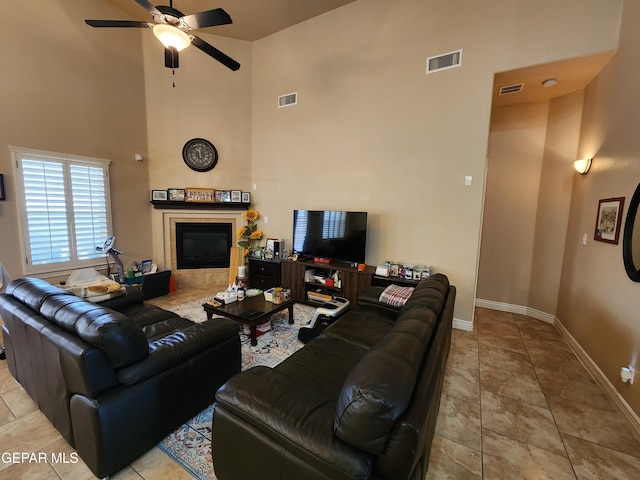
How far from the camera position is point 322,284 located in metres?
4.19

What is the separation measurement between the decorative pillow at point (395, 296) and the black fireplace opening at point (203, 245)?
3.46 meters

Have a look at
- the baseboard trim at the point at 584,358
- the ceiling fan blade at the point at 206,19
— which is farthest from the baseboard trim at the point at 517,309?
the ceiling fan blade at the point at 206,19

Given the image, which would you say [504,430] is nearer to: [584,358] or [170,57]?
[584,358]

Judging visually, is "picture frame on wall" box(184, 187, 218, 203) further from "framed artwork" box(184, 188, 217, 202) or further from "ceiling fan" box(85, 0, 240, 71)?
"ceiling fan" box(85, 0, 240, 71)

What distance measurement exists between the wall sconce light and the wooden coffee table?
3.81 metres

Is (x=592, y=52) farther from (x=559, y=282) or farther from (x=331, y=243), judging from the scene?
(x=331, y=243)

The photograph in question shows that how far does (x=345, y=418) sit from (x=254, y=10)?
5431 mm

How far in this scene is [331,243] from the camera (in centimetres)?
414

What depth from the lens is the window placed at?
11.4ft

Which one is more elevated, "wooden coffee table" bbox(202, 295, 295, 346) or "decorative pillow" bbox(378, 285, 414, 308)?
"decorative pillow" bbox(378, 285, 414, 308)

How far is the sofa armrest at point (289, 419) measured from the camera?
998mm

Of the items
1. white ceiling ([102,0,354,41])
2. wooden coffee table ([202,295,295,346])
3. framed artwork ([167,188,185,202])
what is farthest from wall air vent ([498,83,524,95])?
framed artwork ([167,188,185,202])

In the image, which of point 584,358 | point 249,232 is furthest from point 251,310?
point 584,358

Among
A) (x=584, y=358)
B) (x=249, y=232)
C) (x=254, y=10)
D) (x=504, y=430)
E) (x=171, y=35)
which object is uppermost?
(x=254, y=10)
